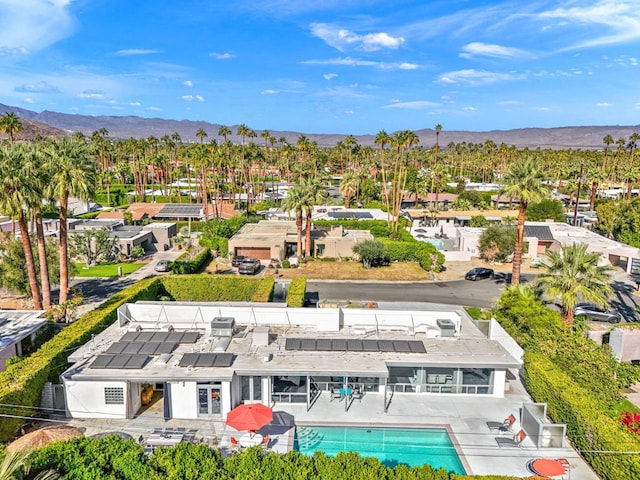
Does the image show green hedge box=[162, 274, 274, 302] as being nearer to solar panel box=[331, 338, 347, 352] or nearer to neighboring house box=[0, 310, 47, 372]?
neighboring house box=[0, 310, 47, 372]

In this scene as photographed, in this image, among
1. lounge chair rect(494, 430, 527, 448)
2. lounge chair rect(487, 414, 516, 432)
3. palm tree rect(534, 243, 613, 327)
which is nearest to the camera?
lounge chair rect(494, 430, 527, 448)

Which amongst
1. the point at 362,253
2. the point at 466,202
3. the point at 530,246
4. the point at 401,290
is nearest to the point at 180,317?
the point at 401,290

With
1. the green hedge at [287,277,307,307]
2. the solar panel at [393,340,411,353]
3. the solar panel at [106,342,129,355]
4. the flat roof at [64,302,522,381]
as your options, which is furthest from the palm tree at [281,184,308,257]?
the solar panel at [106,342,129,355]

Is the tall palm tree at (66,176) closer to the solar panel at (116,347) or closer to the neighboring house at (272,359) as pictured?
the neighboring house at (272,359)

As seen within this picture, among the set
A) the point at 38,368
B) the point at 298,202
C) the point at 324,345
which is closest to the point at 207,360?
the point at 324,345

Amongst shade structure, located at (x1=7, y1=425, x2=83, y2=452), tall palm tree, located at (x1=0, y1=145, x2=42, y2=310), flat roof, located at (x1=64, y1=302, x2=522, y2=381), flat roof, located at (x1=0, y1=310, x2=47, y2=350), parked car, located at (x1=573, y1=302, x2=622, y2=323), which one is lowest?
parked car, located at (x1=573, y1=302, x2=622, y2=323)

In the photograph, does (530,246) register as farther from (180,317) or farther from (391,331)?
(180,317)

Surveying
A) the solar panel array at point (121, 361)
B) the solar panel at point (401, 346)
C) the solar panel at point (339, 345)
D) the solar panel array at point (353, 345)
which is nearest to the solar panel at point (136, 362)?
the solar panel array at point (121, 361)
